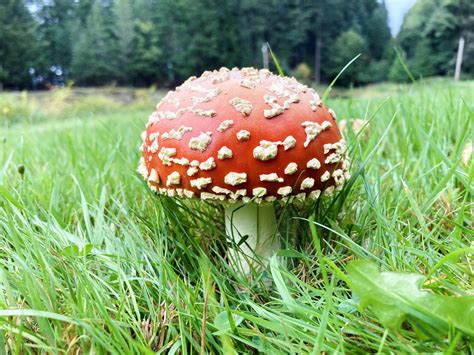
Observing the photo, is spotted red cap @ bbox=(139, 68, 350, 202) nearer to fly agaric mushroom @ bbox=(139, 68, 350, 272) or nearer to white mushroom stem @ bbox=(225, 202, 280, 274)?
fly agaric mushroom @ bbox=(139, 68, 350, 272)

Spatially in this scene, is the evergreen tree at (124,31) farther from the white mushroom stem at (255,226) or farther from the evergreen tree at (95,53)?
the white mushroom stem at (255,226)

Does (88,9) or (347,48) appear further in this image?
(347,48)

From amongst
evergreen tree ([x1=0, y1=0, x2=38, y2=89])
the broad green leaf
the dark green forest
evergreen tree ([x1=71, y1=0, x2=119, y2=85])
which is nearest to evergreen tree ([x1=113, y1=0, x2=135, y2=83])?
the dark green forest

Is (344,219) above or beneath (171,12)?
beneath


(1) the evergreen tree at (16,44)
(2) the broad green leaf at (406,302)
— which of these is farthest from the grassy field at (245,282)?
(1) the evergreen tree at (16,44)

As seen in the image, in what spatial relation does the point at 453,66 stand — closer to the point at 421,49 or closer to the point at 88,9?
the point at 421,49

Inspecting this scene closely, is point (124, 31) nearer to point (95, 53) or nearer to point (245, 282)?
point (95, 53)

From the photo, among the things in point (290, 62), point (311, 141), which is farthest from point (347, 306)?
point (290, 62)
